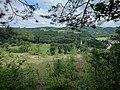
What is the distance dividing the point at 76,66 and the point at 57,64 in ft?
5.27

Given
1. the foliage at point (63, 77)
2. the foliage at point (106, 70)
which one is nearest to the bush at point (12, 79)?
the foliage at point (63, 77)

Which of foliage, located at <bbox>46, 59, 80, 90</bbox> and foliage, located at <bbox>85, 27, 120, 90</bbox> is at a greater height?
foliage, located at <bbox>85, 27, 120, 90</bbox>

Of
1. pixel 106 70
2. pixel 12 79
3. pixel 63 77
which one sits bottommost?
pixel 63 77

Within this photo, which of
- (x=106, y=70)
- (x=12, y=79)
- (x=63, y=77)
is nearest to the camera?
(x=106, y=70)

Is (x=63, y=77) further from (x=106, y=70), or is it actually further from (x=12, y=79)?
(x=106, y=70)

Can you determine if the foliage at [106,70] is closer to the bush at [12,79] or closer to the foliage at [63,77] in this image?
the foliage at [63,77]

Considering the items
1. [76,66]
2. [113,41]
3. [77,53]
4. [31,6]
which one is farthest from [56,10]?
[77,53]

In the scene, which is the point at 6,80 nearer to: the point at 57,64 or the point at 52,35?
the point at 57,64

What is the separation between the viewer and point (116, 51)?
20.6 feet

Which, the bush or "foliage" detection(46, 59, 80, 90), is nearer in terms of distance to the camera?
the bush

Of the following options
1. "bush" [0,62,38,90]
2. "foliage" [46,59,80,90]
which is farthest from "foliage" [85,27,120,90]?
"bush" [0,62,38,90]

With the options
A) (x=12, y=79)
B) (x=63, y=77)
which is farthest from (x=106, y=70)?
(x=63, y=77)

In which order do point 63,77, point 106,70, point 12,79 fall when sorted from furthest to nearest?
point 63,77 → point 12,79 → point 106,70

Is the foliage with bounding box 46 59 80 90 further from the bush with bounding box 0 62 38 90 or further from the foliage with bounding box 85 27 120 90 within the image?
the foliage with bounding box 85 27 120 90
